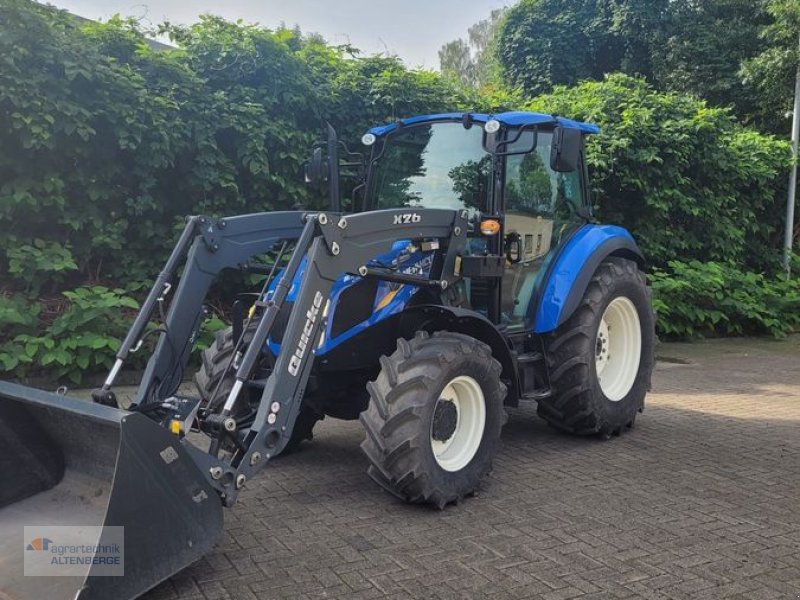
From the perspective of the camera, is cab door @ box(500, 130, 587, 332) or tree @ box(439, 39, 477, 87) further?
tree @ box(439, 39, 477, 87)

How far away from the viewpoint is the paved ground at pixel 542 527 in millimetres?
3254

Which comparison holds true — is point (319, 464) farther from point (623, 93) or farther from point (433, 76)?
point (623, 93)

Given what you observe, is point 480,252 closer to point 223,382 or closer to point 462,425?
point 462,425

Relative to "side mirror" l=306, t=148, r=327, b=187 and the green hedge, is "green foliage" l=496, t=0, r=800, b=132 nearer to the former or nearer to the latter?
the green hedge

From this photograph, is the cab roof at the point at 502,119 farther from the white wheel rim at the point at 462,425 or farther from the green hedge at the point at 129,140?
the green hedge at the point at 129,140

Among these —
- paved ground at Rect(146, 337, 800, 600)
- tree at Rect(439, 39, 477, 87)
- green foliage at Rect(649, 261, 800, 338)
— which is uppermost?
tree at Rect(439, 39, 477, 87)

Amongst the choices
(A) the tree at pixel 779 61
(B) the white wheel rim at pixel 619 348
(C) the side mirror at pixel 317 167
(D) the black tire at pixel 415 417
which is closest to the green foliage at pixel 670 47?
(A) the tree at pixel 779 61

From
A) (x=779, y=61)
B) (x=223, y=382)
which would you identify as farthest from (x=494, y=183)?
(x=779, y=61)

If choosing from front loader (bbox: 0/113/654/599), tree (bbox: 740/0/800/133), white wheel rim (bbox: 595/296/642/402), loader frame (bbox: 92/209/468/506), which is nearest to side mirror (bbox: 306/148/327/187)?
front loader (bbox: 0/113/654/599)

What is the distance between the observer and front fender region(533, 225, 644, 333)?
5180 millimetres

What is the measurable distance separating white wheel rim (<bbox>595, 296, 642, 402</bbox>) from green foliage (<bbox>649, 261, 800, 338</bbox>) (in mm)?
4597

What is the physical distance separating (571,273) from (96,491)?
3.43 m

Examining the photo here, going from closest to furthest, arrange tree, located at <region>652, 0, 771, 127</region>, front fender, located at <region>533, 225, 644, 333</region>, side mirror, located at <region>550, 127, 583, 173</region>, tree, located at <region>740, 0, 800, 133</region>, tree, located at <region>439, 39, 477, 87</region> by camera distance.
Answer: side mirror, located at <region>550, 127, 583, 173</region>, front fender, located at <region>533, 225, 644, 333</region>, tree, located at <region>740, 0, 800, 133</region>, tree, located at <region>652, 0, 771, 127</region>, tree, located at <region>439, 39, 477, 87</region>

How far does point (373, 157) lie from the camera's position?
5.59 meters
